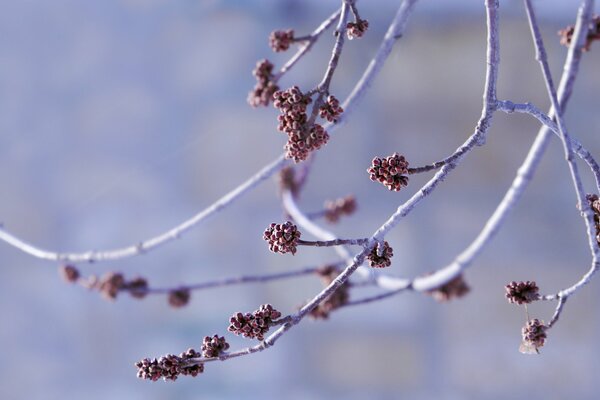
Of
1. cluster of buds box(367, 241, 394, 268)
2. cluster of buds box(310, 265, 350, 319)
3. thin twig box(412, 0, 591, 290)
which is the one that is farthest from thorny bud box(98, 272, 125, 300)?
cluster of buds box(367, 241, 394, 268)

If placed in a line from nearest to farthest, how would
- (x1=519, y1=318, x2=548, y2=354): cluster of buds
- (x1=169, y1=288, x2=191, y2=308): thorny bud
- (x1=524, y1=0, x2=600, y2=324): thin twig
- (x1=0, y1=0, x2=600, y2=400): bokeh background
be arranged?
(x1=524, y1=0, x2=600, y2=324): thin twig → (x1=519, y1=318, x2=548, y2=354): cluster of buds → (x1=169, y1=288, x2=191, y2=308): thorny bud → (x1=0, y1=0, x2=600, y2=400): bokeh background

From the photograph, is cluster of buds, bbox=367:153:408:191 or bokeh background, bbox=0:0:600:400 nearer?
cluster of buds, bbox=367:153:408:191

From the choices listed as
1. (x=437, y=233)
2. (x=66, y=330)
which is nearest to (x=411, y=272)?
(x=437, y=233)

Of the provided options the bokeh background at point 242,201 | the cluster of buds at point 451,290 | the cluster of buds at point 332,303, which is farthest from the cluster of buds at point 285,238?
the bokeh background at point 242,201

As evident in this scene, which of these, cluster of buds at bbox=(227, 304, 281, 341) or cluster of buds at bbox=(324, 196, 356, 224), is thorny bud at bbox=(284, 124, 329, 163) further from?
cluster of buds at bbox=(324, 196, 356, 224)

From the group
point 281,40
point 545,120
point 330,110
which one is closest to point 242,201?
point 281,40

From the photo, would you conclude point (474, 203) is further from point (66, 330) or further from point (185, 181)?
point (66, 330)

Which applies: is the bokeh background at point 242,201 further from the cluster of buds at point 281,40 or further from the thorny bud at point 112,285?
the cluster of buds at point 281,40

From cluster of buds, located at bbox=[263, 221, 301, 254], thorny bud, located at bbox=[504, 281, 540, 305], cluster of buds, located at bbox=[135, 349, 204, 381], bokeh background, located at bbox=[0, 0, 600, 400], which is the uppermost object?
bokeh background, located at bbox=[0, 0, 600, 400]
